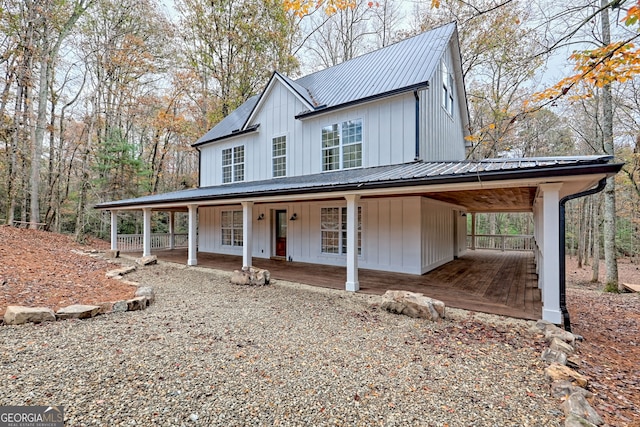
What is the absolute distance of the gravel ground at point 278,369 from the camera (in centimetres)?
241

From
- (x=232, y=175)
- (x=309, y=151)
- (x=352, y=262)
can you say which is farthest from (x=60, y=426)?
(x=232, y=175)

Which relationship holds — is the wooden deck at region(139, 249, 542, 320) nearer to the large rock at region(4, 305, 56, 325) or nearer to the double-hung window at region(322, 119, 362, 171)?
the double-hung window at region(322, 119, 362, 171)

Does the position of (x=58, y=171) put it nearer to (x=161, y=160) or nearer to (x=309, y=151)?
(x=161, y=160)

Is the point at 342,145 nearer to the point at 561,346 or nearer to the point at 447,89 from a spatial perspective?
the point at 447,89

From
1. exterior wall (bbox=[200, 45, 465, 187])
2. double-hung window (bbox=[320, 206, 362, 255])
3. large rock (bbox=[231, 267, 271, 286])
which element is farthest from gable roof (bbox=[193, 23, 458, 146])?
large rock (bbox=[231, 267, 271, 286])

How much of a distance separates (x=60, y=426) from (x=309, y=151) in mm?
8854

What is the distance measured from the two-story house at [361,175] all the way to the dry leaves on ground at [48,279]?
284 cm

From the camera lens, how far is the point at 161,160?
65.2 ft

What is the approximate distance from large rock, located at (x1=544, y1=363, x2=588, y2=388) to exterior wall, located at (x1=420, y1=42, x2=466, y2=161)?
5.86 m

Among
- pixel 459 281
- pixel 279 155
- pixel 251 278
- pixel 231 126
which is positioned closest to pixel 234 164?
→ pixel 231 126

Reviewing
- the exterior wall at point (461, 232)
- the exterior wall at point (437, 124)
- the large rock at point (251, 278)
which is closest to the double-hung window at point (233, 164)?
the large rock at point (251, 278)

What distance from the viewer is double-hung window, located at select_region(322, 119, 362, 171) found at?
893 cm

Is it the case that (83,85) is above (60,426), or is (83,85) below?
above

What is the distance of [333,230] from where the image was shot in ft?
31.0
